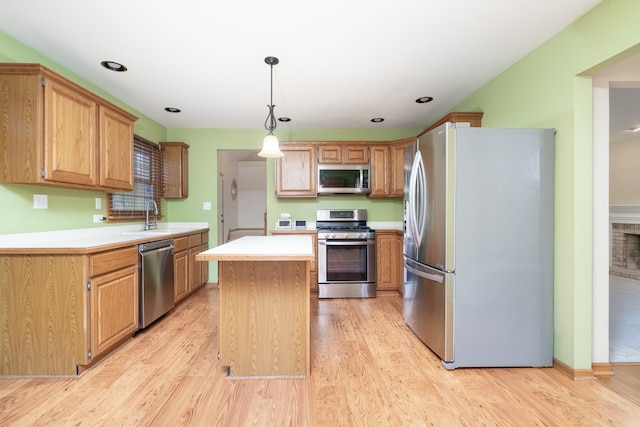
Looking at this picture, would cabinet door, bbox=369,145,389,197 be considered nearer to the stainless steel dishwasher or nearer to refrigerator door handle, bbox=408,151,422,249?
refrigerator door handle, bbox=408,151,422,249

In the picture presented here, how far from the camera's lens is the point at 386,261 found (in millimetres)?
3842

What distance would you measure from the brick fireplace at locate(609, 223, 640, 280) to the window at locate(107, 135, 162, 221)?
24.8 feet

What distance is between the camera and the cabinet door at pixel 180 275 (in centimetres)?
317

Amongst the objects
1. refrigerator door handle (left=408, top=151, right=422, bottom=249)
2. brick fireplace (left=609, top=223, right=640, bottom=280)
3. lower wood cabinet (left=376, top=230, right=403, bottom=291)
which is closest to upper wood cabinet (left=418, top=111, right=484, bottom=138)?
refrigerator door handle (left=408, top=151, right=422, bottom=249)

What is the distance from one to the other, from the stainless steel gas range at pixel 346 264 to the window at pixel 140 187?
2338mm

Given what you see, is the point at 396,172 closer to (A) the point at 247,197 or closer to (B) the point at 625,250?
(B) the point at 625,250

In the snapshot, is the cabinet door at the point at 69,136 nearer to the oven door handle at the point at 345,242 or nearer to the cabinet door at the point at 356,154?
the oven door handle at the point at 345,242

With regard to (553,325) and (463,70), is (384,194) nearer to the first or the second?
(463,70)

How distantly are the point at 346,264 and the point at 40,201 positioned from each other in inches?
123

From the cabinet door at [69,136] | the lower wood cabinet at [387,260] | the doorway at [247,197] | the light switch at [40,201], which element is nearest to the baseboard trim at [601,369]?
the lower wood cabinet at [387,260]

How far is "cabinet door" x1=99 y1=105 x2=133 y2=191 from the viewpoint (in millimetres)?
2461

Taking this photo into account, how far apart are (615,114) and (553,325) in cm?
341

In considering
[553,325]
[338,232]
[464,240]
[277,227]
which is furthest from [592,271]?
[277,227]

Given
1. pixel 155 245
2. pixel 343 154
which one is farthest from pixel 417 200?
pixel 155 245
